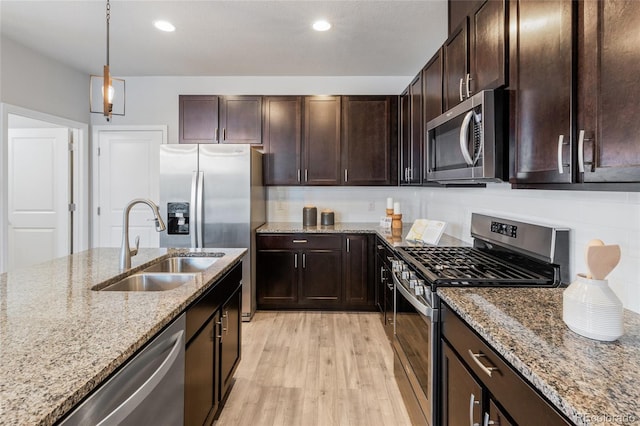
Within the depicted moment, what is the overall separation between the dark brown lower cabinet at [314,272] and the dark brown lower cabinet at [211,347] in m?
1.50

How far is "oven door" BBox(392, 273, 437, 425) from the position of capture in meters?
1.58

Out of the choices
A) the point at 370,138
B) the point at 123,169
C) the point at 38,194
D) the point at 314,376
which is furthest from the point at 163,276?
the point at 38,194

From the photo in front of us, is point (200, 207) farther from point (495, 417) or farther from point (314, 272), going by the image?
point (495, 417)

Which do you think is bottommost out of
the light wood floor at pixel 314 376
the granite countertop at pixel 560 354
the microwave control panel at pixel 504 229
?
the light wood floor at pixel 314 376

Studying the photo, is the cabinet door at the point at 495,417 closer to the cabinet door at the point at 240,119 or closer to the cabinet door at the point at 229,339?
the cabinet door at the point at 229,339

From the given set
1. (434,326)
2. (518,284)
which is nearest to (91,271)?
(434,326)

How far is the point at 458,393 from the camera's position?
1.32 metres

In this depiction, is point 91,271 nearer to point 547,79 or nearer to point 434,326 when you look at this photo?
point 434,326

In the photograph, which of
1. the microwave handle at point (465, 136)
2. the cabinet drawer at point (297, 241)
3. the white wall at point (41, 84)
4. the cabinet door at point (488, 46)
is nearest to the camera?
the cabinet door at point (488, 46)

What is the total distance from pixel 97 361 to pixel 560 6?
1698mm

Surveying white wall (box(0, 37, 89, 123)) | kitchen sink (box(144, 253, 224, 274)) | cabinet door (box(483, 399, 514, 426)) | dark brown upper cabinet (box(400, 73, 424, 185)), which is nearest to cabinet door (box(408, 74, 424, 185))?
dark brown upper cabinet (box(400, 73, 424, 185))

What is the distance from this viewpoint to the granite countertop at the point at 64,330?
0.72 metres

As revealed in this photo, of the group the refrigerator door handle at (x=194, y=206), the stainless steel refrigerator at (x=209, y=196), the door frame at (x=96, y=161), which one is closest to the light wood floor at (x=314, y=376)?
the stainless steel refrigerator at (x=209, y=196)

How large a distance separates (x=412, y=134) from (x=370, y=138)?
2.94 ft
